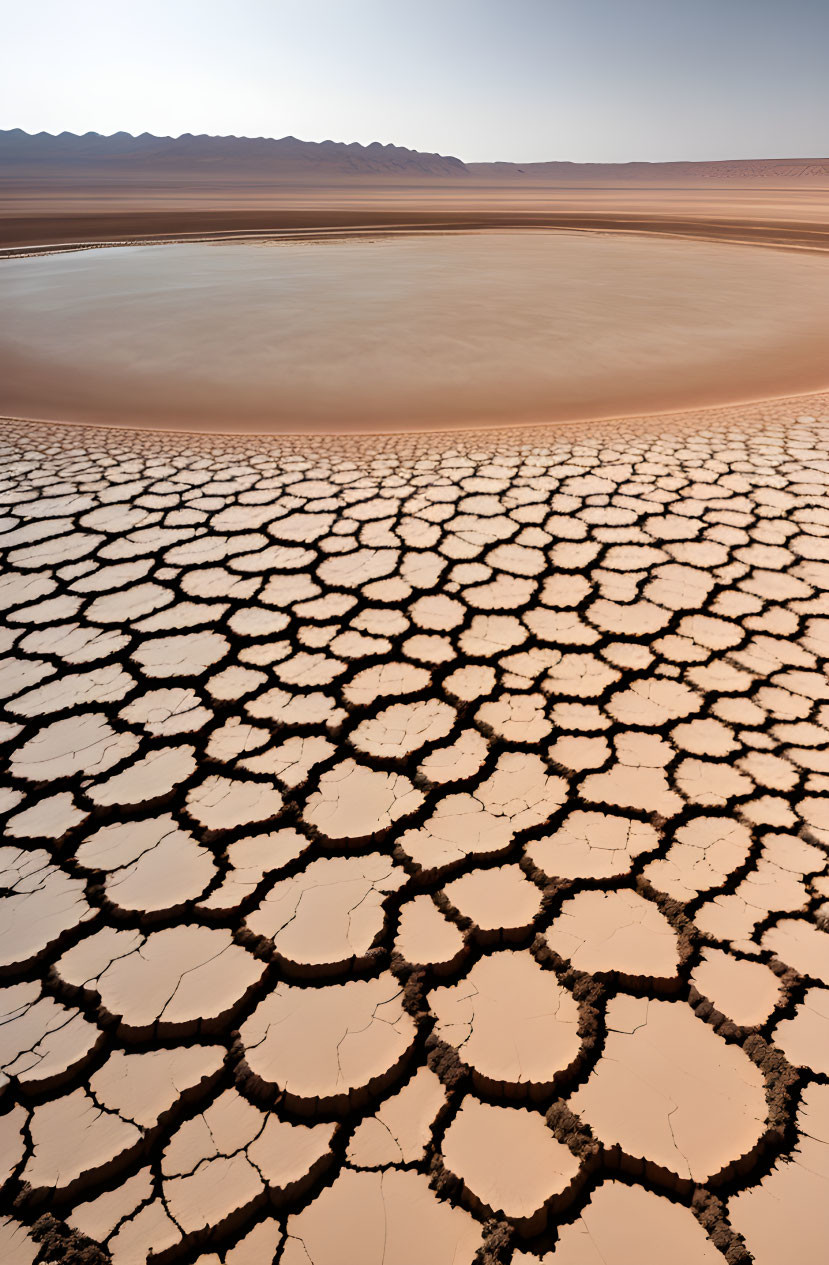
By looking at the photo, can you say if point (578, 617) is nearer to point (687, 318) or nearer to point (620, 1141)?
point (620, 1141)

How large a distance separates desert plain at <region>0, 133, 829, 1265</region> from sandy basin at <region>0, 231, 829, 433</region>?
4.34ft

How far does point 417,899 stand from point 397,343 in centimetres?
368

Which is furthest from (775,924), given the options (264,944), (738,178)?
(738,178)

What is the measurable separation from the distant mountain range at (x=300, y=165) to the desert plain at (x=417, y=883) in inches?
2681

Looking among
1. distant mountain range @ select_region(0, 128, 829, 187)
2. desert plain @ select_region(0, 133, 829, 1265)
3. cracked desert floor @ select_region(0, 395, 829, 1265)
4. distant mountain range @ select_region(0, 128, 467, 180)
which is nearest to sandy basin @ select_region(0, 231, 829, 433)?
desert plain @ select_region(0, 133, 829, 1265)

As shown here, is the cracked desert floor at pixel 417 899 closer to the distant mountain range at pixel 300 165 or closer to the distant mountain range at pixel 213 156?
the distant mountain range at pixel 300 165

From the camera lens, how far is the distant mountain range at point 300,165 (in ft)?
217

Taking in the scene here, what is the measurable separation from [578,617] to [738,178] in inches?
3629

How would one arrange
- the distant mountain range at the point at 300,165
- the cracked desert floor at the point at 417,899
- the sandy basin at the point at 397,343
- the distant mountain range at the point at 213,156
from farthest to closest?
the distant mountain range at the point at 213,156
the distant mountain range at the point at 300,165
the sandy basin at the point at 397,343
the cracked desert floor at the point at 417,899

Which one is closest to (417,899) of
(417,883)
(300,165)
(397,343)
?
(417,883)

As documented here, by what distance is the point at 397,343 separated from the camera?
4.05m

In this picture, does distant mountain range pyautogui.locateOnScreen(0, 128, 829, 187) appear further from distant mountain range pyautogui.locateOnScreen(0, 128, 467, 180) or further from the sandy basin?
the sandy basin

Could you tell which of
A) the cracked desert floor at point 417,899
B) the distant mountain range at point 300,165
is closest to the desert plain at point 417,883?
the cracked desert floor at point 417,899

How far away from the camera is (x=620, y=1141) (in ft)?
2.44
